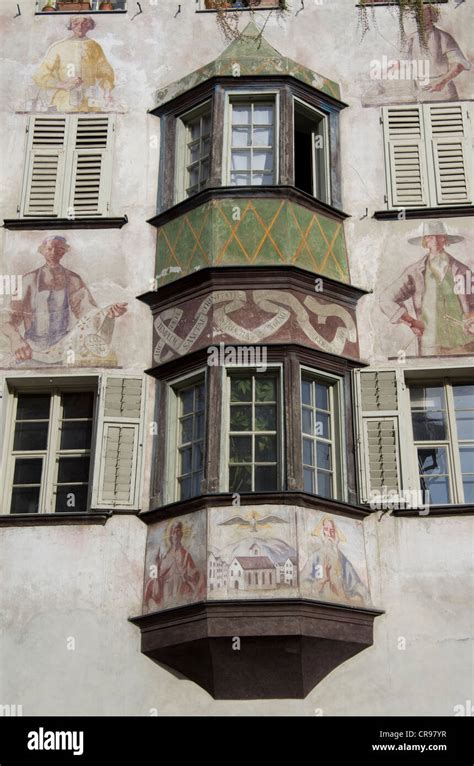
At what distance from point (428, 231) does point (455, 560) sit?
12.7 ft

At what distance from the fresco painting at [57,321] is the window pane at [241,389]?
144 cm

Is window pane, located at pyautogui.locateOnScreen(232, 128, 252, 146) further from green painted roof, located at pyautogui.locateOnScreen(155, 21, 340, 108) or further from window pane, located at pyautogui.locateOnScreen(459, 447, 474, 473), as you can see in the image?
window pane, located at pyautogui.locateOnScreen(459, 447, 474, 473)

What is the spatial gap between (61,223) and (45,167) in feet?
2.88

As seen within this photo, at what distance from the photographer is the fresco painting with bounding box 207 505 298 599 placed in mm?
10703

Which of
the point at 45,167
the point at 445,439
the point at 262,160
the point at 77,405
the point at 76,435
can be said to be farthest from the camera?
the point at 45,167

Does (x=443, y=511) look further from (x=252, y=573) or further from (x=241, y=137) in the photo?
(x=241, y=137)

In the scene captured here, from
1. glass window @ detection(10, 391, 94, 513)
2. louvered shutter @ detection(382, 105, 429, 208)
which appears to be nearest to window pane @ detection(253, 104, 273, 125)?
louvered shutter @ detection(382, 105, 429, 208)

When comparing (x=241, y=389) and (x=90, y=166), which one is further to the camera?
(x=90, y=166)

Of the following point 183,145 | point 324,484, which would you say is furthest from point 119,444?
point 183,145

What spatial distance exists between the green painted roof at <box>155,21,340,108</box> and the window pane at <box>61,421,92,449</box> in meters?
4.19

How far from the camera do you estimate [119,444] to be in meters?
12.0
